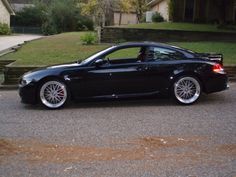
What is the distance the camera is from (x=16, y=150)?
6.80 m

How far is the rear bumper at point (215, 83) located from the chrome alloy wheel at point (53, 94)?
3.00 metres

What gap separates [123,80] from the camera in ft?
32.7

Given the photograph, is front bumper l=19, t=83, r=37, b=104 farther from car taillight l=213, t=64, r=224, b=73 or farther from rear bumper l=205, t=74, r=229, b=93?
car taillight l=213, t=64, r=224, b=73

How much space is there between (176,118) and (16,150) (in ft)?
10.5

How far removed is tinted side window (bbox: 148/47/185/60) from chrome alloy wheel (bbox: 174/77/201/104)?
0.54m

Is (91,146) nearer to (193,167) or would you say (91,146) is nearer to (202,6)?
(193,167)

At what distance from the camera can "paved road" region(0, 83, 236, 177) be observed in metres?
5.94

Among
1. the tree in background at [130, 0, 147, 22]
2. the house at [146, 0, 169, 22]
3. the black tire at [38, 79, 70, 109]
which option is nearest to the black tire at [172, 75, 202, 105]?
the black tire at [38, 79, 70, 109]

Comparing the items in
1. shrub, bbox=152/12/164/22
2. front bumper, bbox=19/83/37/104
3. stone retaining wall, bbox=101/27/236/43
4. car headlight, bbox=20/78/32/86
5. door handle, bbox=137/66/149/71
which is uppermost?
shrub, bbox=152/12/164/22

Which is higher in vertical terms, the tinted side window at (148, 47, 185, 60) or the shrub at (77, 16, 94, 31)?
the shrub at (77, 16, 94, 31)

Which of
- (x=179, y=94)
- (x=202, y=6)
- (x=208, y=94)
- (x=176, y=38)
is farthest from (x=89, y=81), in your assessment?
(x=202, y=6)

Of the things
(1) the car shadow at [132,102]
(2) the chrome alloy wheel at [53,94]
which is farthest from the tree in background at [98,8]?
(2) the chrome alloy wheel at [53,94]

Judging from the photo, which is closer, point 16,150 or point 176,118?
point 16,150

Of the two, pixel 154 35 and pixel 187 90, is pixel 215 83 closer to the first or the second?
pixel 187 90
